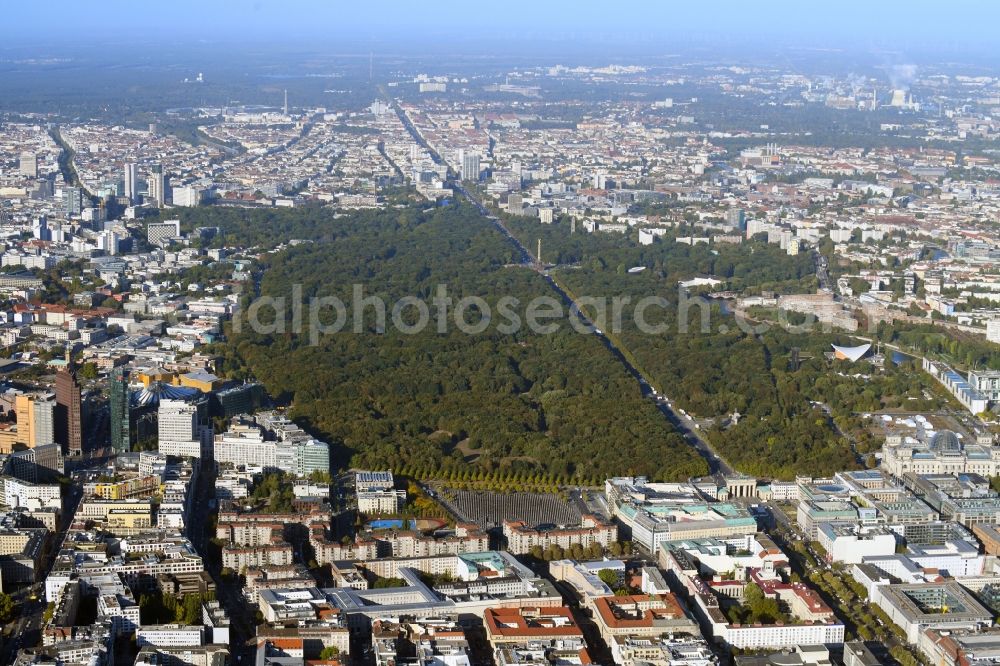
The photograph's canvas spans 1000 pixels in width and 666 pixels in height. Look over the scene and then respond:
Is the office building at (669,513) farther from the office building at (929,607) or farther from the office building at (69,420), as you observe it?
the office building at (69,420)

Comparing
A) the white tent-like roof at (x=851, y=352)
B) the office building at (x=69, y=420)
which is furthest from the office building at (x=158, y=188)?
the office building at (x=69, y=420)

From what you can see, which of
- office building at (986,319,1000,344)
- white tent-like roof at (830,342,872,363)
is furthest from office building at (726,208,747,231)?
white tent-like roof at (830,342,872,363)

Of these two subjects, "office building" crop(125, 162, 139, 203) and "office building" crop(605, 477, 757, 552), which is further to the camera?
"office building" crop(125, 162, 139, 203)

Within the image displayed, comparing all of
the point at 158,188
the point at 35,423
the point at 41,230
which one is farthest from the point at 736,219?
the point at 35,423

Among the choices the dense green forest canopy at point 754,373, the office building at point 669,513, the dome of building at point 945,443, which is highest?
the dome of building at point 945,443

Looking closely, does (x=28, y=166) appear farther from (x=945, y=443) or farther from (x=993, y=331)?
(x=945, y=443)

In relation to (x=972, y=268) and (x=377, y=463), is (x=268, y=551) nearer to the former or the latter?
(x=377, y=463)

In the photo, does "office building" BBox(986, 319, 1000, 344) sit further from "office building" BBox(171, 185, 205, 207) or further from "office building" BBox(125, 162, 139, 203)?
"office building" BBox(125, 162, 139, 203)
